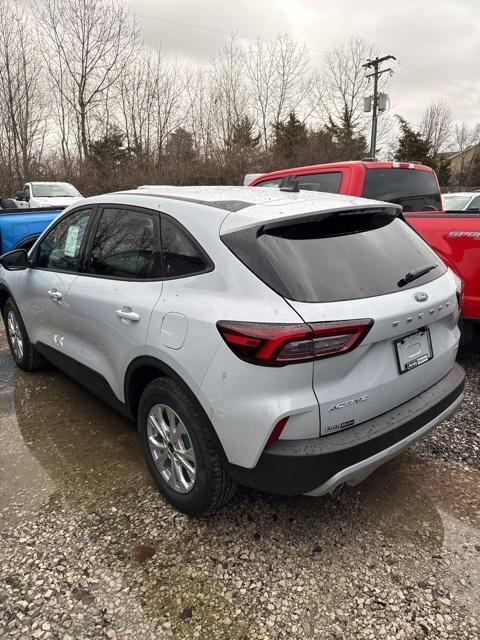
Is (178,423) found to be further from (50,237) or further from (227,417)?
(50,237)

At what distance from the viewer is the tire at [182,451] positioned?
7.34ft

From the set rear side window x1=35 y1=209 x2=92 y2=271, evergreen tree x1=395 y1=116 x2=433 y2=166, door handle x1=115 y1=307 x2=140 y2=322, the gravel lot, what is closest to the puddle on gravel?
the gravel lot

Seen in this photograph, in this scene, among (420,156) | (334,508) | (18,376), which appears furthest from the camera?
(420,156)

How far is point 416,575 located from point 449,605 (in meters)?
0.18

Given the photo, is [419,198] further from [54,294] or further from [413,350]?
[54,294]

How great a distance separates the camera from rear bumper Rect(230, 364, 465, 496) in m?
1.95

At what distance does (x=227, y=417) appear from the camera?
6.73 ft

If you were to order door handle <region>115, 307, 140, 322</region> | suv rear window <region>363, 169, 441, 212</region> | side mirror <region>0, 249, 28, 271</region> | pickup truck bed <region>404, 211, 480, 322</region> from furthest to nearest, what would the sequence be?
suv rear window <region>363, 169, 441, 212</region> < side mirror <region>0, 249, 28, 271</region> < pickup truck bed <region>404, 211, 480, 322</region> < door handle <region>115, 307, 140, 322</region>

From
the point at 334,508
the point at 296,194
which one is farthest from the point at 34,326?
the point at 334,508

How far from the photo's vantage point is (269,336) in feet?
6.26

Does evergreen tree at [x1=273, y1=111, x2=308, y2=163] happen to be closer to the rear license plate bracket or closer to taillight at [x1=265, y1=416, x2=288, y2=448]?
the rear license plate bracket

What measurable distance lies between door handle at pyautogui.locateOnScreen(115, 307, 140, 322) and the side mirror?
69.0 inches

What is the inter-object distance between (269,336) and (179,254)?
0.80 meters

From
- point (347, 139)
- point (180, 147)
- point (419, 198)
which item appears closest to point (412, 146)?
point (347, 139)
